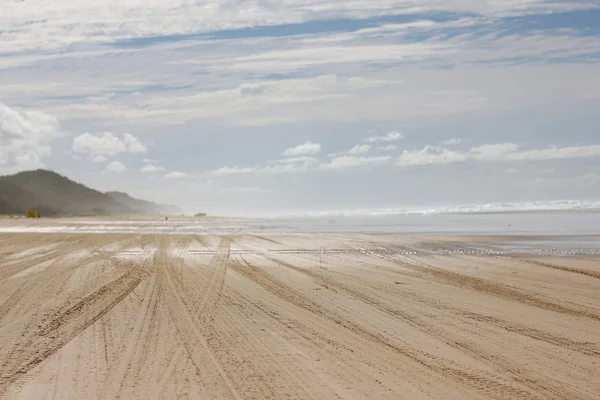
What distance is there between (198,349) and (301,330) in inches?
64.6

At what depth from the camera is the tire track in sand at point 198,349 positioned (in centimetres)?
669

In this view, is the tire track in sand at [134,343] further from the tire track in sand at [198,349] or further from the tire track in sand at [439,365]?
the tire track in sand at [439,365]

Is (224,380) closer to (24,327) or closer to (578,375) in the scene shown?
(578,375)

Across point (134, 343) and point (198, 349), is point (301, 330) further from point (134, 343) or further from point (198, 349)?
point (134, 343)

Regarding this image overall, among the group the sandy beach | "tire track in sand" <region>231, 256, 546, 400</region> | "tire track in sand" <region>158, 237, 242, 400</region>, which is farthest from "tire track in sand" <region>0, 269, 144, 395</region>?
"tire track in sand" <region>231, 256, 546, 400</region>

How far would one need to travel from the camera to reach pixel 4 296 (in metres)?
12.9

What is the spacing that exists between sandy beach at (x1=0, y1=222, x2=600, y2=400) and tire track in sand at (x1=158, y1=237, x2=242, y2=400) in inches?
1.1

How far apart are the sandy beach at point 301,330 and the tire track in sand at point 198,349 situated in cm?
3

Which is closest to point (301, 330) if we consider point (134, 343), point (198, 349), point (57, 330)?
point (198, 349)

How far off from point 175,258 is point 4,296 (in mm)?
7795

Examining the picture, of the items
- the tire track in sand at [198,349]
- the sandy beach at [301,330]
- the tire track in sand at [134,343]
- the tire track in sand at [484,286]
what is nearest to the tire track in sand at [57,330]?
the sandy beach at [301,330]

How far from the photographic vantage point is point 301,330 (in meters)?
9.54

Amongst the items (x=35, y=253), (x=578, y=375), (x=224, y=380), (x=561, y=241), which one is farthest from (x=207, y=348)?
(x=561, y=241)

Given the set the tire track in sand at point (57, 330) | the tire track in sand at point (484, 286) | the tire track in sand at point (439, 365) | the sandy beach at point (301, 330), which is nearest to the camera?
the tire track in sand at point (439, 365)
